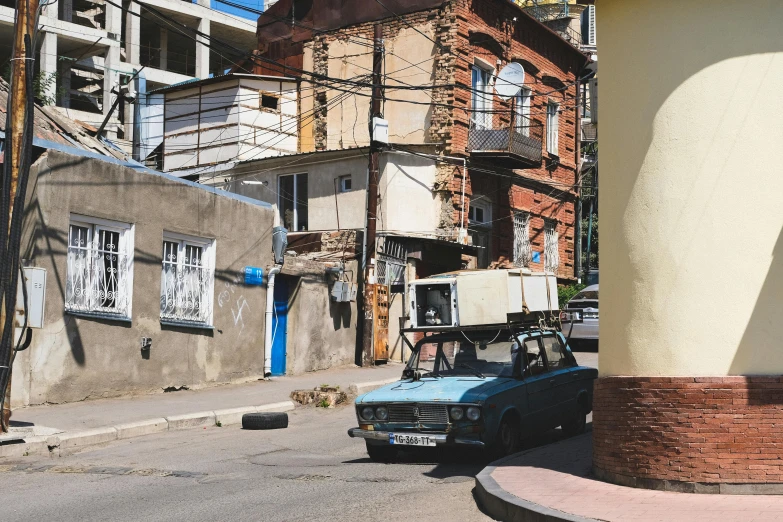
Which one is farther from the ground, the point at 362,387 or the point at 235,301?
the point at 235,301

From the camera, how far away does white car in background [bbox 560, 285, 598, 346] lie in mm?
24016

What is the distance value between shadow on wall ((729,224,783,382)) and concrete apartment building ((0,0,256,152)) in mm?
39531

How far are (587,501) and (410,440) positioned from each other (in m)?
3.18

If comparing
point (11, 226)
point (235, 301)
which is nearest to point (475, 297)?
point (11, 226)

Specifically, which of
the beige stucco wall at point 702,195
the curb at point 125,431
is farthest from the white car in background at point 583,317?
the beige stucco wall at point 702,195

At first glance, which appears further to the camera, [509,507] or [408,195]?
[408,195]

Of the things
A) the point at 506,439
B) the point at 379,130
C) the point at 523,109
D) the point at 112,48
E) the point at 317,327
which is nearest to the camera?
the point at 506,439

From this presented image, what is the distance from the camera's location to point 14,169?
1281cm

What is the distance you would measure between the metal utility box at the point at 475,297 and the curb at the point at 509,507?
349cm

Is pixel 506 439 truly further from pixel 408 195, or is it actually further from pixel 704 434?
pixel 408 195

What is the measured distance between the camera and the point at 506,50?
31.1 metres

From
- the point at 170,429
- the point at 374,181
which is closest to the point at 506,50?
the point at 374,181

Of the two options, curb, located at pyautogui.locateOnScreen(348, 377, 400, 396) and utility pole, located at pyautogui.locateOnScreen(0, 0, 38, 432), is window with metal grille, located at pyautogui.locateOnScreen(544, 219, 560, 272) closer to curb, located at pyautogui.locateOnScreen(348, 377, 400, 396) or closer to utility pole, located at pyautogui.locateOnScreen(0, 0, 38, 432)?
curb, located at pyautogui.locateOnScreen(348, 377, 400, 396)

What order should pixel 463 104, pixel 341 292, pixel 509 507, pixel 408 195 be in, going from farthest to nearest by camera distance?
pixel 463 104
pixel 408 195
pixel 341 292
pixel 509 507
